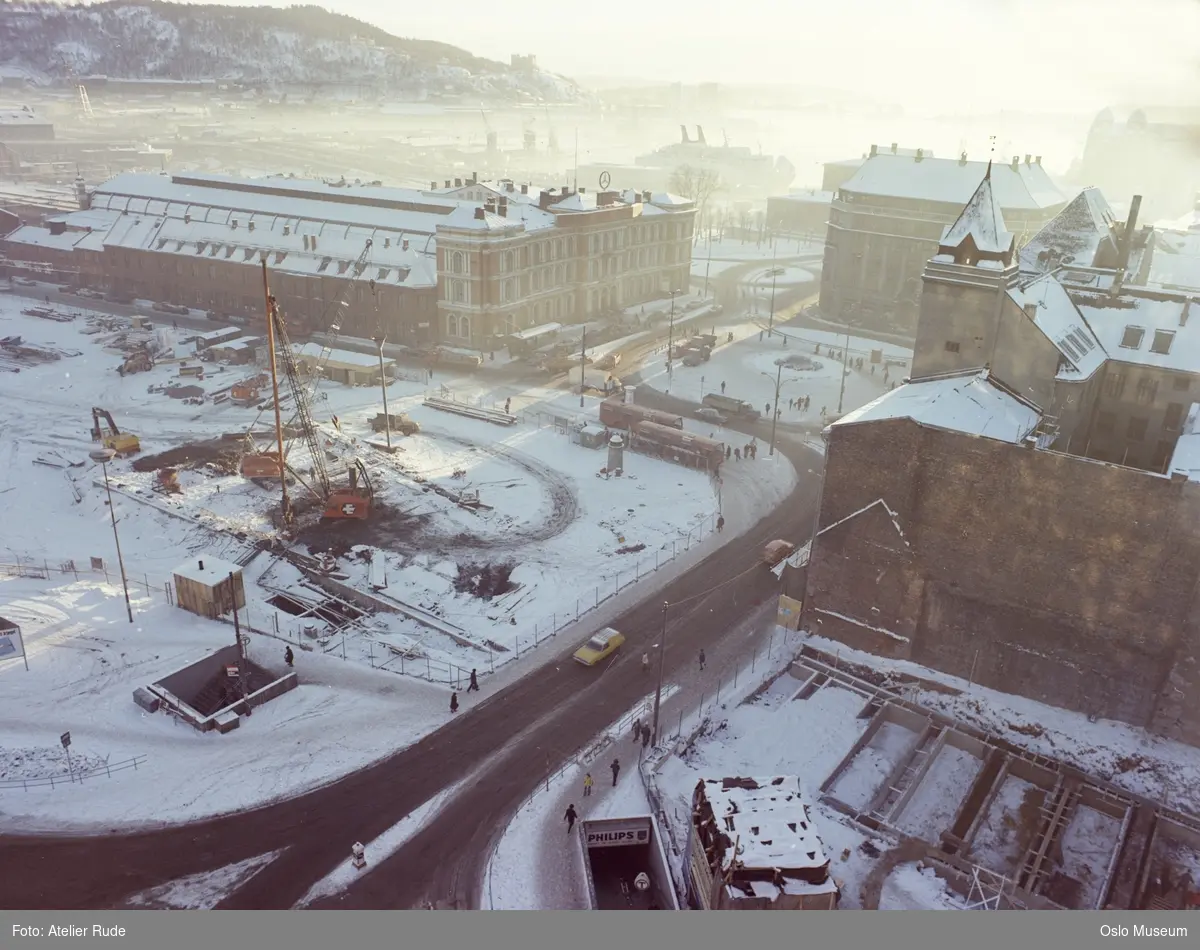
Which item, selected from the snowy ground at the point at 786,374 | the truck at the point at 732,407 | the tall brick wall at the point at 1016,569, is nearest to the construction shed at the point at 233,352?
the snowy ground at the point at 786,374

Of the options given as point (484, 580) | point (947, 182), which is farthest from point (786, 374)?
point (484, 580)

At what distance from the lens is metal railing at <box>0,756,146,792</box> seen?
34000 millimetres

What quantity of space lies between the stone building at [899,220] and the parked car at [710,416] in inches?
1502

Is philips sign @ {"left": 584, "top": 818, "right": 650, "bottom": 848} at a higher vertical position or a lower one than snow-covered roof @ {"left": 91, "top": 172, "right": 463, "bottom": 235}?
lower

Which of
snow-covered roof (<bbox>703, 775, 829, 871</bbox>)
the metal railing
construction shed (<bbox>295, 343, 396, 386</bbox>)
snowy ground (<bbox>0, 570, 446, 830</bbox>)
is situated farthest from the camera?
construction shed (<bbox>295, 343, 396, 386</bbox>)

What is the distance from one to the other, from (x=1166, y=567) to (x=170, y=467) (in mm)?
58318

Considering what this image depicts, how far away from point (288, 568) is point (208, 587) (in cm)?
659

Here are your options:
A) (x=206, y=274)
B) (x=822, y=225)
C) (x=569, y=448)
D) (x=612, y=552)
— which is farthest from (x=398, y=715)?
(x=822, y=225)

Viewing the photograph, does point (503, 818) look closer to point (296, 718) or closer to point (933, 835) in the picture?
point (296, 718)

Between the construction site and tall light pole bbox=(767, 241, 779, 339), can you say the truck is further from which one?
the construction site

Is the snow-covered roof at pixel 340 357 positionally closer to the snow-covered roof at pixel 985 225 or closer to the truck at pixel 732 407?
the truck at pixel 732 407

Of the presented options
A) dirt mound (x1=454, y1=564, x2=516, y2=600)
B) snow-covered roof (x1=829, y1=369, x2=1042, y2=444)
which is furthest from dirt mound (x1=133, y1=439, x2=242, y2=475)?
snow-covered roof (x1=829, y1=369, x2=1042, y2=444)

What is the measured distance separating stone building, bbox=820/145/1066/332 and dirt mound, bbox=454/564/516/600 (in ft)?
223

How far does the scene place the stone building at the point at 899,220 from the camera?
323 ft
